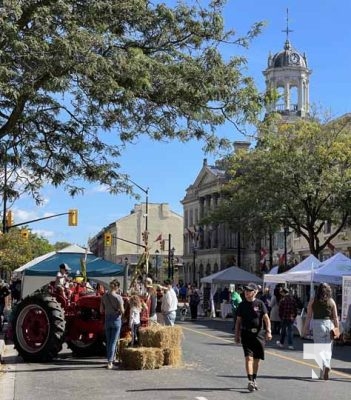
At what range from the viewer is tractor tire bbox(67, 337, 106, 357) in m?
16.0

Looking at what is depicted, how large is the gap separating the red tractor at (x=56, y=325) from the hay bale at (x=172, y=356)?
72.4 inches

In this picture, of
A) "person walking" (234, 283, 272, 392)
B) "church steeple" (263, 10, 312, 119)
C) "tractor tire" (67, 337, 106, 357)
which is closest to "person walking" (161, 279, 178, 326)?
"tractor tire" (67, 337, 106, 357)

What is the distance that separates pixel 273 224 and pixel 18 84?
27.6 meters

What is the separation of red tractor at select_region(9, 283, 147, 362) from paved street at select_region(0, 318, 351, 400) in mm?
367

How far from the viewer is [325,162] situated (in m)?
34.4

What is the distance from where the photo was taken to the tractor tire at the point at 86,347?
16.0 m

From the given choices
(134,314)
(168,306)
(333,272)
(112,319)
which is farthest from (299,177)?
(112,319)

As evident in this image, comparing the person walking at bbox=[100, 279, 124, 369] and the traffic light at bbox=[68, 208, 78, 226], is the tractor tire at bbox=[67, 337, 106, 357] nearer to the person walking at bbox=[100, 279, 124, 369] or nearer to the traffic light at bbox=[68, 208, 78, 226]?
the person walking at bbox=[100, 279, 124, 369]

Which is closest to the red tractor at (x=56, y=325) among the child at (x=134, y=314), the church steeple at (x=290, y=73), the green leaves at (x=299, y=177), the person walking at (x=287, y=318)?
the child at (x=134, y=314)

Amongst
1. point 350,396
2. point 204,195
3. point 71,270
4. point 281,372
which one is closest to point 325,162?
point 71,270

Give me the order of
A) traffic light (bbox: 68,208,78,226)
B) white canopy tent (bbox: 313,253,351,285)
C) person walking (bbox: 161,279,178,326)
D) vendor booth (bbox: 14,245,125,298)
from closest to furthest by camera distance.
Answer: vendor booth (bbox: 14,245,125,298) → person walking (bbox: 161,279,178,326) → white canopy tent (bbox: 313,253,351,285) → traffic light (bbox: 68,208,78,226)

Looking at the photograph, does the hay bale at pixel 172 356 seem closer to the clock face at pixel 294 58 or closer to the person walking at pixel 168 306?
the person walking at pixel 168 306

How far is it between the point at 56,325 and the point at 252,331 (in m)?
5.25

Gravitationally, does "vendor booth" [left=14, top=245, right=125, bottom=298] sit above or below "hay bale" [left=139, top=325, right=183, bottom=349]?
above
